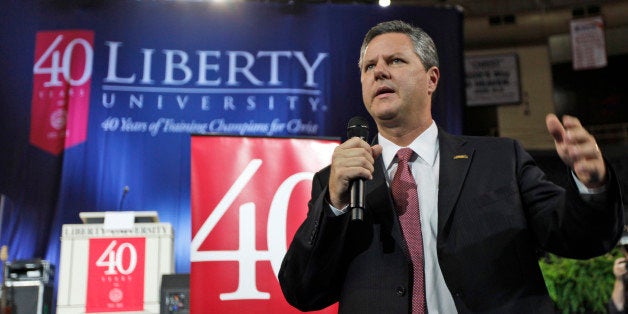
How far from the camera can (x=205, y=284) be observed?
2.03 meters

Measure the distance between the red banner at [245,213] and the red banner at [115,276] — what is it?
1.68m

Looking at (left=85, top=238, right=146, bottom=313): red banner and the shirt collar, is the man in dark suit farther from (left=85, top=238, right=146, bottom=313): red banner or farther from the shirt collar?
(left=85, top=238, right=146, bottom=313): red banner

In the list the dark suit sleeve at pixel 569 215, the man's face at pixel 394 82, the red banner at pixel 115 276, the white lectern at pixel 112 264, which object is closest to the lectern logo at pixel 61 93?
the white lectern at pixel 112 264

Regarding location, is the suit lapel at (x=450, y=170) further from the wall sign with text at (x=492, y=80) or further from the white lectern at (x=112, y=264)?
the wall sign with text at (x=492, y=80)

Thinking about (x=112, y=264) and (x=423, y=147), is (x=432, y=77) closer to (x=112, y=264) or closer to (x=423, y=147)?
(x=423, y=147)

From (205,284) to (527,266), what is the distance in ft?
3.37

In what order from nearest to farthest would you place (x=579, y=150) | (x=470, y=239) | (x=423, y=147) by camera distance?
1. (x=579, y=150)
2. (x=470, y=239)
3. (x=423, y=147)

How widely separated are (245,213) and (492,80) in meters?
10.7

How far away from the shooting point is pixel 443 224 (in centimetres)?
142

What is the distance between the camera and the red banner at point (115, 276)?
3.52 meters

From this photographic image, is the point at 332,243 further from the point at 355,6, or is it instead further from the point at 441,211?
the point at 355,6

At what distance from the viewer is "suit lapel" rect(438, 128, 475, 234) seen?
145 cm

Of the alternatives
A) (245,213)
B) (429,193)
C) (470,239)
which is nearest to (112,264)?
(245,213)

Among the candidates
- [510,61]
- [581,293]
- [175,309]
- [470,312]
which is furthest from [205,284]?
[510,61]
